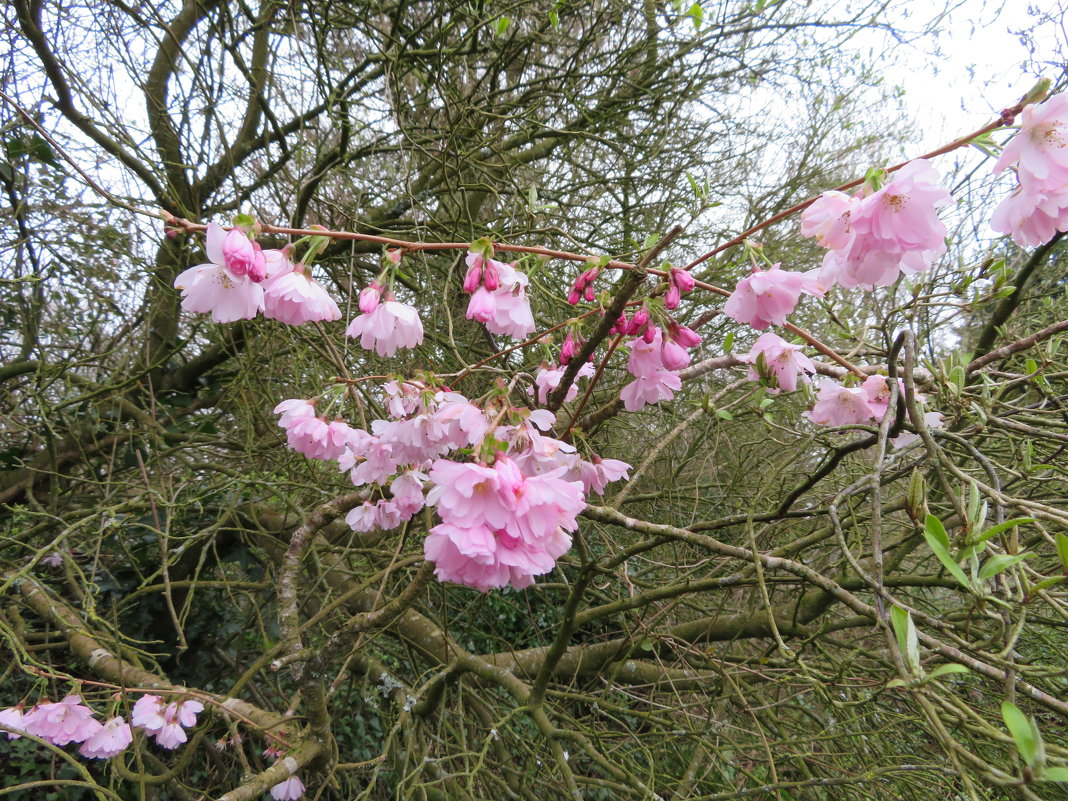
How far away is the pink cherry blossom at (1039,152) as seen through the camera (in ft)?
2.97

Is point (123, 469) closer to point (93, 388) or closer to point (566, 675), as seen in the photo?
point (93, 388)

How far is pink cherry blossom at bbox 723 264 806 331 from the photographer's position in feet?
3.95

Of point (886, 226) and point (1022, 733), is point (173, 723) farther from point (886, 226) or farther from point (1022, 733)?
point (886, 226)

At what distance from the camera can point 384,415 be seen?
2895 mm

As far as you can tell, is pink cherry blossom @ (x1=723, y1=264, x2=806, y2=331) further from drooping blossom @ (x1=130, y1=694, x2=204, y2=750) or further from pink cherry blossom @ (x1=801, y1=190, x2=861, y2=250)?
drooping blossom @ (x1=130, y1=694, x2=204, y2=750)

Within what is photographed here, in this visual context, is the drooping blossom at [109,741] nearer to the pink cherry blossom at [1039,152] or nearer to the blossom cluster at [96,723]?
the blossom cluster at [96,723]

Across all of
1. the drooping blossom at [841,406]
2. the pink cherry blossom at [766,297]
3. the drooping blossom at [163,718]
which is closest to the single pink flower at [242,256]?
the pink cherry blossom at [766,297]

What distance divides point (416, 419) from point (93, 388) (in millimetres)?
3157

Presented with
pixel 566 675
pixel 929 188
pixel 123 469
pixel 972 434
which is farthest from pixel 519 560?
pixel 123 469

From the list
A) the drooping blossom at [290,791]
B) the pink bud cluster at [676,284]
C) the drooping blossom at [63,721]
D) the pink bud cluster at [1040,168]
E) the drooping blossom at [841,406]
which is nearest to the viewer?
the pink bud cluster at [1040,168]

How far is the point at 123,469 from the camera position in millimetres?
3795

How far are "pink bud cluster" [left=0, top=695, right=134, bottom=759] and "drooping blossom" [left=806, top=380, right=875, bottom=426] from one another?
9.32 ft

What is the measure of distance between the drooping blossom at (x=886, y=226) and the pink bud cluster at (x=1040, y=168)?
10 centimetres

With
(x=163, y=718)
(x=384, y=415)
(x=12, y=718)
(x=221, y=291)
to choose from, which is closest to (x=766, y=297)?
(x=221, y=291)
